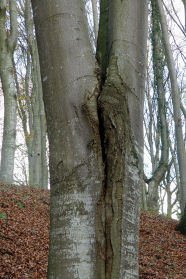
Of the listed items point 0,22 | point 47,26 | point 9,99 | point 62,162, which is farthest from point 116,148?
point 0,22

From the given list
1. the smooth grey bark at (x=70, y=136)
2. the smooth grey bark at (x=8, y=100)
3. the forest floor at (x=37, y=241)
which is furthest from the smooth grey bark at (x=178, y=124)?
the smooth grey bark at (x=70, y=136)

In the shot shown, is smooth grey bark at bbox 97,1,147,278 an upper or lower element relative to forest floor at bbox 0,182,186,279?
upper

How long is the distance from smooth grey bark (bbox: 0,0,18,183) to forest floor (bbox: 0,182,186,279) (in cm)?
59

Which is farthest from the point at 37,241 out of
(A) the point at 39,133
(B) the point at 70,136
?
(A) the point at 39,133

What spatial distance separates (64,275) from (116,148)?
77 centimetres

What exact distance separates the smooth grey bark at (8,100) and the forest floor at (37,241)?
588 millimetres

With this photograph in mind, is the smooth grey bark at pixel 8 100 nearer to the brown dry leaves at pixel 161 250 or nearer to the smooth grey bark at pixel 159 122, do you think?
the brown dry leaves at pixel 161 250


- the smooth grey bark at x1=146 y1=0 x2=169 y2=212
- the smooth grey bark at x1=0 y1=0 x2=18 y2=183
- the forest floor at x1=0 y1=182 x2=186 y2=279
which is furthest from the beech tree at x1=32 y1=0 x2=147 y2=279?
the smooth grey bark at x1=146 y1=0 x2=169 y2=212

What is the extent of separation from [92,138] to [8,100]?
6297 mm

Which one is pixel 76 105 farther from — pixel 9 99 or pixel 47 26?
pixel 9 99

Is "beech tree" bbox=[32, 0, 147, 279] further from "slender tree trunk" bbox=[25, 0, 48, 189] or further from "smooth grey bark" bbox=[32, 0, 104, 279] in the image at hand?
"slender tree trunk" bbox=[25, 0, 48, 189]

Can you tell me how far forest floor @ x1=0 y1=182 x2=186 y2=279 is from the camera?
11.2 ft

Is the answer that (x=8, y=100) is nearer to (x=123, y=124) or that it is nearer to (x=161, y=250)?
(x=161, y=250)

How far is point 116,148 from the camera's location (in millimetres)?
1549
